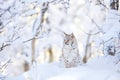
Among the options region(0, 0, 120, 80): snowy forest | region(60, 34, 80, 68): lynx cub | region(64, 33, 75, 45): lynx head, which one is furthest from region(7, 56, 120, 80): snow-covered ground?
region(64, 33, 75, 45): lynx head

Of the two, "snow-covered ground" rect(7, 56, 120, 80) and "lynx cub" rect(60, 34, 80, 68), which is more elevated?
"lynx cub" rect(60, 34, 80, 68)

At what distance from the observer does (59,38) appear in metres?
16.0

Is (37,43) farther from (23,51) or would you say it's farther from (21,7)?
(21,7)

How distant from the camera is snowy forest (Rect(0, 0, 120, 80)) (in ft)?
20.4

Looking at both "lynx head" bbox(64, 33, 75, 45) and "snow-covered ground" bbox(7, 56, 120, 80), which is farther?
"lynx head" bbox(64, 33, 75, 45)

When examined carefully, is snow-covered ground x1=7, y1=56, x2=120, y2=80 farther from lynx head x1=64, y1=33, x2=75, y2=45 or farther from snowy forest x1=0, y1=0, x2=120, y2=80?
lynx head x1=64, y1=33, x2=75, y2=45

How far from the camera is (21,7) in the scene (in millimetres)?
10719

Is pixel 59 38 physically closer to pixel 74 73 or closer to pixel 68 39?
pixel 68 39

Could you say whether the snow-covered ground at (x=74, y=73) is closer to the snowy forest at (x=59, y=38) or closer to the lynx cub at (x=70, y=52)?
the snowy forest at (x=59, y=38)

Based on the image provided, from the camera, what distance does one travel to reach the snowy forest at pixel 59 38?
621 centimetres

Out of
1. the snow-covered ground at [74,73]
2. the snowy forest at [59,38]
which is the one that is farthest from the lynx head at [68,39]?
the snow-covered ground at [74,73]

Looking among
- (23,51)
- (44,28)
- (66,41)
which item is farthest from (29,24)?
(66,41)

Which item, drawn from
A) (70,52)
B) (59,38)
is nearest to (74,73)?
(70,52)

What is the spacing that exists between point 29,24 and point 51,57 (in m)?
5.36
